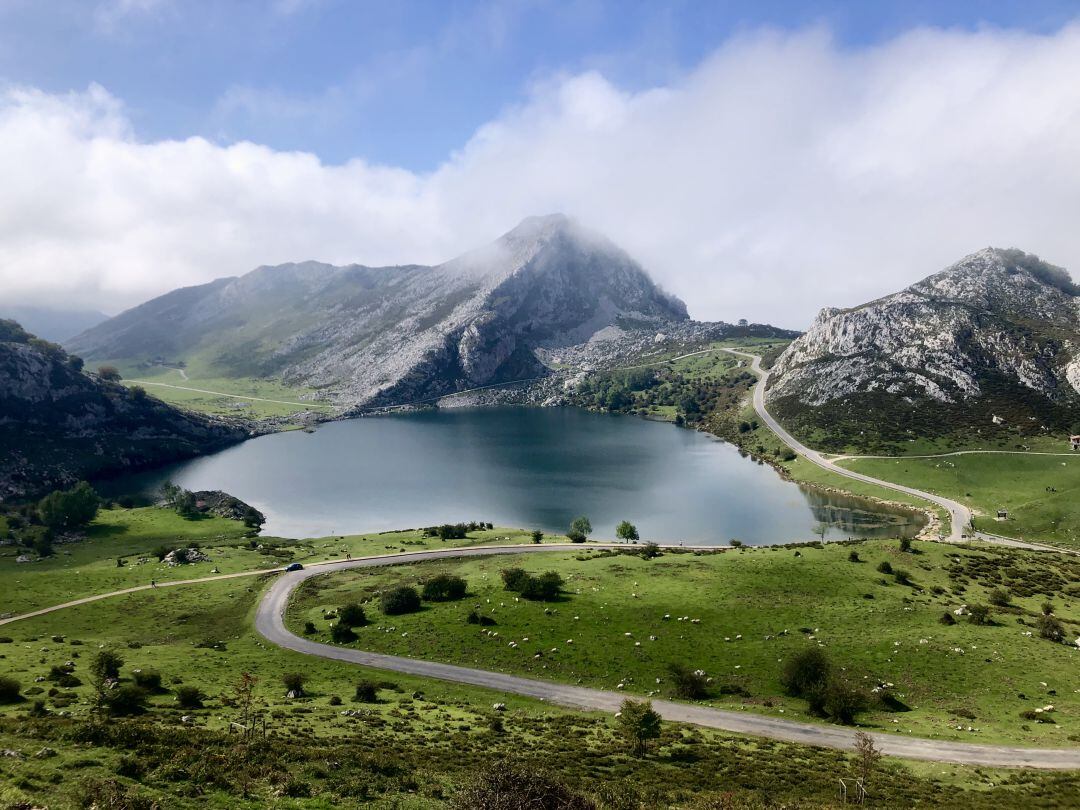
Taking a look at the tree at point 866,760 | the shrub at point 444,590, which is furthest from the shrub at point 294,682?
the tree at point 866,760

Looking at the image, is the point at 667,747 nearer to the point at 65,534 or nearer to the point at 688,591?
the point at 688,591

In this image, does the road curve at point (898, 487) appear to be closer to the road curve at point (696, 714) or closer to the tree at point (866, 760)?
the road curve at point (696, 714)

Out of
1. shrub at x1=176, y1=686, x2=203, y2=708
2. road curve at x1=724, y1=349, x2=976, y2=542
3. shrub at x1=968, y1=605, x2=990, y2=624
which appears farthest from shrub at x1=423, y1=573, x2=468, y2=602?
road curve at x1=724, y1=349, x2=976, y2=542

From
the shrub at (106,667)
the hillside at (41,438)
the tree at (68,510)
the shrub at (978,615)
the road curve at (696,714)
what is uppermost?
the hillside at (41,438)

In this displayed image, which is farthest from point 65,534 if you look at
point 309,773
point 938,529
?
point 938,529

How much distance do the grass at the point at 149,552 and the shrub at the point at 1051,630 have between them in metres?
67.6

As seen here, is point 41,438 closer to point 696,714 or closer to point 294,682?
point 294,682

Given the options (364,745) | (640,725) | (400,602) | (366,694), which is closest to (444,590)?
(400,602)

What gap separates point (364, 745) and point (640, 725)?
17.1 m

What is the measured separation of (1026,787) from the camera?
109 ft

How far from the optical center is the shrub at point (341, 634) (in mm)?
58750

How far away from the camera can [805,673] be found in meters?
46.7

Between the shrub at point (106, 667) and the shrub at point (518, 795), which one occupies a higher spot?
the shrub at point (518, 795)

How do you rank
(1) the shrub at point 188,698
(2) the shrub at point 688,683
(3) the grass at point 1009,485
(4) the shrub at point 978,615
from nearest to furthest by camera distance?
(1) the shrub at point 188,698, (2) the shrub at point 688,683, (4) the shrub at point 978,615, (3) the grass at point 1009,485
